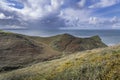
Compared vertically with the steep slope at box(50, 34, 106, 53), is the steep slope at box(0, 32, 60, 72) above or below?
above

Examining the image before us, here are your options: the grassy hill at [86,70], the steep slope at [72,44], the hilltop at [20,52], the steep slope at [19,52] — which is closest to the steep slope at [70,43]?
the steep slope at [72,44]

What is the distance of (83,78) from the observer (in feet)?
41.0

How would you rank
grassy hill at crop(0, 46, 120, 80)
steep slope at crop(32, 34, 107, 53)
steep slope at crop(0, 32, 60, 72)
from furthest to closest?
1. steep slope at crop(32, 34, 107, 53)
2. steep slope at crop(0, 32, 60, 72)
3. grassy hill at crop(0, 46, 120, 80)

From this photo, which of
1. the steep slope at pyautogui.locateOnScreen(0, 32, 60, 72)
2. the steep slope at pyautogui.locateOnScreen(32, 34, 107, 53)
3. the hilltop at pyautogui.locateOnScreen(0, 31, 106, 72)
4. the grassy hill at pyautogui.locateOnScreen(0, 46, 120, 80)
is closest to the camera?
the grassy hill at pyautogui.locateOnScreen(0, 46, 120, 80)

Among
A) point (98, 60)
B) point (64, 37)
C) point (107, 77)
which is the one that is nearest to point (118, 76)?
point (107, 77)

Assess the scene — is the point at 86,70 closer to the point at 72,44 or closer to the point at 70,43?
the point at 72,44

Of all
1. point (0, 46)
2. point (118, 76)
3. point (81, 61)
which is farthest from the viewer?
point (0, 46)

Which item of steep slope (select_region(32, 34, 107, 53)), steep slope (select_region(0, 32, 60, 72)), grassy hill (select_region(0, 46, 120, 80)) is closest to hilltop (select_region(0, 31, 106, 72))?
Result: steep slope (select_region(0, 32, 60, 72))

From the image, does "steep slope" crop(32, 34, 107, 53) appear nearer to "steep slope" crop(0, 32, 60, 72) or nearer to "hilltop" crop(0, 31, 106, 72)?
"hilltop" crop(0, 31, 106, 72)

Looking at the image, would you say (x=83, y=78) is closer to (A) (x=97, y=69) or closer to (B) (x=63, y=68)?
(A) (x=97, y=69)

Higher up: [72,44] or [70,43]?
[70,43]

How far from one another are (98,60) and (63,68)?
2.17 meters

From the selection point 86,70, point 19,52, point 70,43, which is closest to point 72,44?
point 70,43

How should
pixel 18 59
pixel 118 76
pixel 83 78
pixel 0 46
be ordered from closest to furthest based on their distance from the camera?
pixel 118 76 < pixel 83 78 < pixel 18 59 < pixel 0 46
